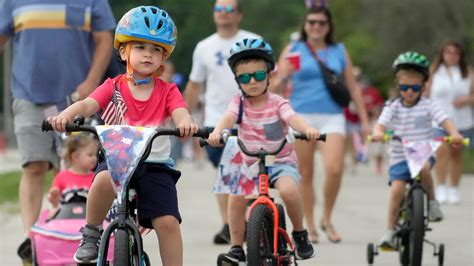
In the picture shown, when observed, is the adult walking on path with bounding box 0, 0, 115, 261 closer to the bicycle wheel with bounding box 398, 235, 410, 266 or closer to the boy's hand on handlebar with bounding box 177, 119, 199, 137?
the bicycle wheel with bounding box 398, 235, 410, 266

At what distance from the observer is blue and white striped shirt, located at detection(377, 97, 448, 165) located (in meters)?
9.95

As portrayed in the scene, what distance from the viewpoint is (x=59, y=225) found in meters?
8.76

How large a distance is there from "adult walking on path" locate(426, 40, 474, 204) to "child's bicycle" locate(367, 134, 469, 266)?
5835 millimetres

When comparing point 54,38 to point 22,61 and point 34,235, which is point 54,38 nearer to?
point 22,61

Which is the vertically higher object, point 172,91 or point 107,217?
point 172,91

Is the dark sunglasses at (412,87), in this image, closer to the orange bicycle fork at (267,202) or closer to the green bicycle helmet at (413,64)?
the green bicycle helmet at (413,64)

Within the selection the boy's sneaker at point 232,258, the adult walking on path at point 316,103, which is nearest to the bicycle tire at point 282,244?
the boy's sneaker at point 232,258

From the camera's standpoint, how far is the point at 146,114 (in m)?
7.02

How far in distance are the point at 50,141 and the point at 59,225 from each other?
1.08m

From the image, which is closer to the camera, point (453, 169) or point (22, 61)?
point (22, 61)

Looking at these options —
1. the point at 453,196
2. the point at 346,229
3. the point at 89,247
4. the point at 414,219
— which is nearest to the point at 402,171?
the point at 414,219

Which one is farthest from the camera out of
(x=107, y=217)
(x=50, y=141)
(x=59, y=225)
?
(x=50, y=141)

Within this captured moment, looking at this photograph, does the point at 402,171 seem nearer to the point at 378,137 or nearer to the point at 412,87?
the point at 378,137

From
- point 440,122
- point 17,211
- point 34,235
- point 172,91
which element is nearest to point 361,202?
point 17,211
